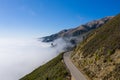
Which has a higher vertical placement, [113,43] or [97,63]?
[113,43]

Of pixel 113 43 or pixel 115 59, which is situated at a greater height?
pixel 113 43

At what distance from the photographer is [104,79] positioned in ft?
113

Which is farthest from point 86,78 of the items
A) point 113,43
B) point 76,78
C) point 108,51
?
point 113,43

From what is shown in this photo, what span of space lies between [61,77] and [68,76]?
223 cm

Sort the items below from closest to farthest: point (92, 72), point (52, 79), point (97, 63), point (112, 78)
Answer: point (112, 78) < point (92, 72) < point (97, 63) < point (52, 79)

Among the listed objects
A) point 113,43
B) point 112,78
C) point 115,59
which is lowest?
point 112,78

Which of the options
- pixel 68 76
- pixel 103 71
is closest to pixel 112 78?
pixel 103 71

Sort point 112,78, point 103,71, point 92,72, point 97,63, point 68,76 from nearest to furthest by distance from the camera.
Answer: point 112,78
point 103,71
point 92,72
point 97,63
point 68,76

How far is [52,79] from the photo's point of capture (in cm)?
5100

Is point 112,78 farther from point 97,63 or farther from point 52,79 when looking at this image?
point 52,79

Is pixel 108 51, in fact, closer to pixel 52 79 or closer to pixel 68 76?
pixel 68 76

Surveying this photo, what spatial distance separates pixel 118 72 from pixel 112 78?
61.0 inches

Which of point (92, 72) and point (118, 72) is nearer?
point (118, 72)

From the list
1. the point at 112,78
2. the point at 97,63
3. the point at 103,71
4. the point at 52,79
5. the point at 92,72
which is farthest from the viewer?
the point at 52,79
